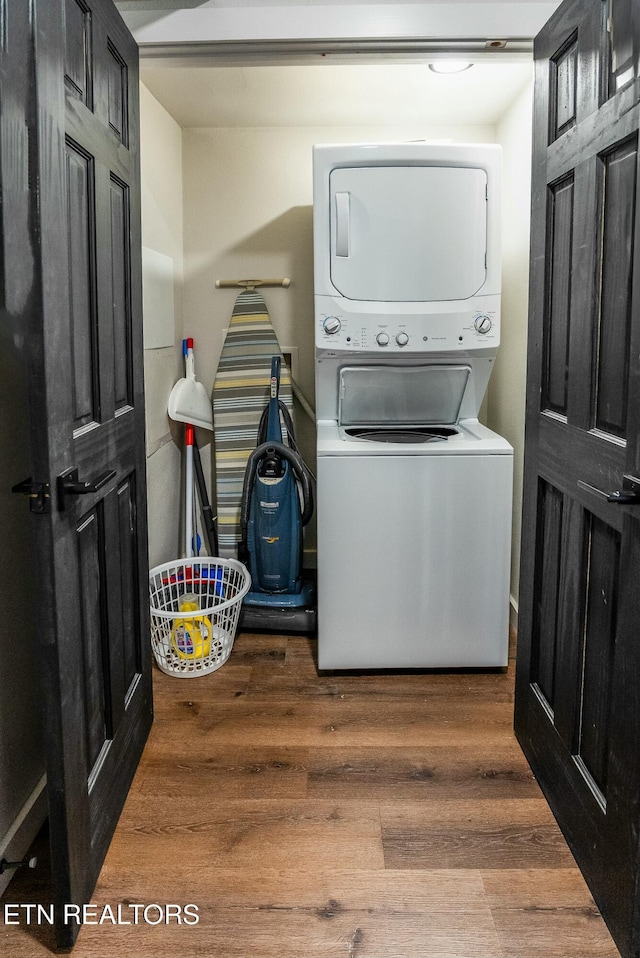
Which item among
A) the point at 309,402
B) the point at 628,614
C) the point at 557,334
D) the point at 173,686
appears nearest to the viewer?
the point at 628,614

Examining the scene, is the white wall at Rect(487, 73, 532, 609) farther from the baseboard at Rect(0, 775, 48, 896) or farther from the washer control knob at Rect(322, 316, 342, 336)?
the baseboard at Rect(0, 775, 48, 896)

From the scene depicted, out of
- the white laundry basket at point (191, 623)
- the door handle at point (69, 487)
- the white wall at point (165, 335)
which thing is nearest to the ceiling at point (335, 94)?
the white wall at point (165, 335)

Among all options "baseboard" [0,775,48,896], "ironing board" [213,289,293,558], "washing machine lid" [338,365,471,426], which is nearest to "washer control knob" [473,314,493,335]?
"washing machine lid" [338,365,471,426]

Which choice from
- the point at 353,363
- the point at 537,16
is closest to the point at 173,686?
the point at 353,363

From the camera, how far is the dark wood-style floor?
4.84ft

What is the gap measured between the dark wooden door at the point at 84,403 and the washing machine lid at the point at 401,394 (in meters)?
1.05

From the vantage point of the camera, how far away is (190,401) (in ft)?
10.8

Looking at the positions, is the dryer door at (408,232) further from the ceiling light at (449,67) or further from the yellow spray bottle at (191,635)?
the yellow spray bottle at (191,635)

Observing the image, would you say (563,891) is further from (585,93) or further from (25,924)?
(585,93)

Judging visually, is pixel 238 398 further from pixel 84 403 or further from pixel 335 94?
pixel 84 403

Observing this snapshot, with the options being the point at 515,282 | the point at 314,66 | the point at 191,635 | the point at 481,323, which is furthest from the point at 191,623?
the point at 314,66

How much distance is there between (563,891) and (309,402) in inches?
94.1

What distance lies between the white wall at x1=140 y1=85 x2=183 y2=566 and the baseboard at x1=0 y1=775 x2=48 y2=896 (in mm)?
1264

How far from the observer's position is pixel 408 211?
8.57 feet
